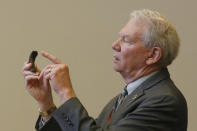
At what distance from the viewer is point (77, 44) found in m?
2.51

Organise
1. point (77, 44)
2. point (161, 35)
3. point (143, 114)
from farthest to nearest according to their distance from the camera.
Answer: point (77, 44) → point (161, 35) → point (143, 114)

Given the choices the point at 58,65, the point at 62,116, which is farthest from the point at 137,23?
the point at 62,116

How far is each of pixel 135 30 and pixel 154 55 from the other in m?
0.11

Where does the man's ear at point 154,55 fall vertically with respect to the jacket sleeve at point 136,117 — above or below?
above

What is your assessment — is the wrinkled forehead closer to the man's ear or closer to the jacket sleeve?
the man's ear

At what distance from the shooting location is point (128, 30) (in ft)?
4.62

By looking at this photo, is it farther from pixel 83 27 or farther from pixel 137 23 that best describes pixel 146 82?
pixel 83 27

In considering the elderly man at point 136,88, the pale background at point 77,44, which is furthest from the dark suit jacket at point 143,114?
the pale background at point 77,44

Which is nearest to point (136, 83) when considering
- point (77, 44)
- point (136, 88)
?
point (136, 88)

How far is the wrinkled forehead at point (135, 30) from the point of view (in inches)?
54.0

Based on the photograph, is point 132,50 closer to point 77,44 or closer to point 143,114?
point 143,114

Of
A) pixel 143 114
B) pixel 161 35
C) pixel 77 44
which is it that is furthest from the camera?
pixel 77 44

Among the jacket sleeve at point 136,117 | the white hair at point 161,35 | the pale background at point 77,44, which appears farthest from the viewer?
the pale background at point 77,44

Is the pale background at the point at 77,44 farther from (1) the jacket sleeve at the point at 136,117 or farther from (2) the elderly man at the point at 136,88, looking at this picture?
(1) the jacket sleeve at the point at 136,117
